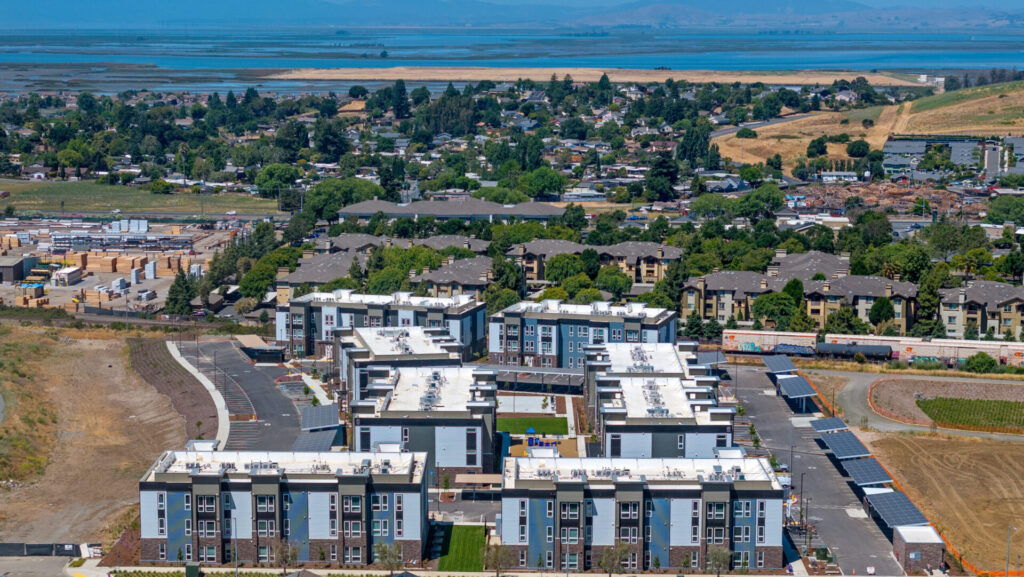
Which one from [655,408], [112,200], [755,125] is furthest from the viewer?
[755,125]

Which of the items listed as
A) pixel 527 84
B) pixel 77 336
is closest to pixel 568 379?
pixel 77 336

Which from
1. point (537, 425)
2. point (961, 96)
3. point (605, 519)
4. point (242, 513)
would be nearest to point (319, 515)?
point (242, 513)

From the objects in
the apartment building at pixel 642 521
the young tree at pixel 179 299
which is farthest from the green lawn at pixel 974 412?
the young tree at pixel 179 299

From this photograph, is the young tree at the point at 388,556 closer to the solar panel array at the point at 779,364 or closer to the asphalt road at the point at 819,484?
the asphalt road at the point at 819,484

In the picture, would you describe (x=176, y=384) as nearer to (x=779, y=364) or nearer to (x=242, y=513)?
(x=242, y=513)

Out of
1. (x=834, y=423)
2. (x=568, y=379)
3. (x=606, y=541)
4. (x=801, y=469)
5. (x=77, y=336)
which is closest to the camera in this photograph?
(x=606, y=541)

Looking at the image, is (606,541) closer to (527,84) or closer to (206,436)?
(206,436)

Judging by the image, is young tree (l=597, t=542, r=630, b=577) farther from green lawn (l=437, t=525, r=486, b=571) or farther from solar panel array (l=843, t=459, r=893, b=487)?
solar panel array (l=843, t=459, r=893, b=487)

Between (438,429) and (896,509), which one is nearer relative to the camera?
(896,509)
